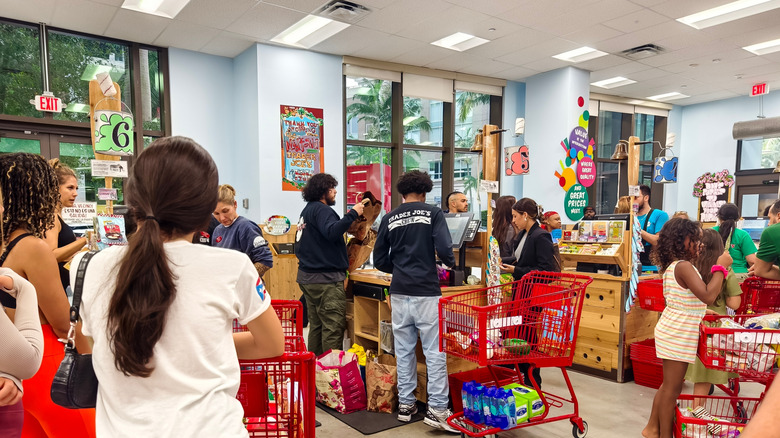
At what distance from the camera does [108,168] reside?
2916 mm

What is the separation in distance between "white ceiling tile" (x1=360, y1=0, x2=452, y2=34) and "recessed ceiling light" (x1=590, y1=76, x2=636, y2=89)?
4.70 meters

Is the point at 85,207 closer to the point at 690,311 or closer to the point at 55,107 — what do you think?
the point at 690,311

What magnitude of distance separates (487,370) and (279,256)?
13.2ft

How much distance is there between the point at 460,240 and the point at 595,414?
1573mm

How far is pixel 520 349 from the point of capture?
2783 mm

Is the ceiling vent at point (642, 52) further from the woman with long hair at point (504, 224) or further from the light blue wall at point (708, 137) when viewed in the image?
the light blue wall at point (708, 137)

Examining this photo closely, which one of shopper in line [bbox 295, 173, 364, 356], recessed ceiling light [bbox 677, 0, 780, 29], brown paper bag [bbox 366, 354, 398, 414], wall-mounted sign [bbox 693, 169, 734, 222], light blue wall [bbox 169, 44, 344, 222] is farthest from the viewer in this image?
wall-mounted sign [bbox 693, 169, 734, 222]

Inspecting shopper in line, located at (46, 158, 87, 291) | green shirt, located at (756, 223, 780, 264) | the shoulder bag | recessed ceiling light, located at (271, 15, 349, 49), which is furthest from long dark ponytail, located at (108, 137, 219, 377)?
recessed ceiling light, located at (271, 15, 349, 49)

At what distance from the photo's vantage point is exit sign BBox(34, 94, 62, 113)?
5.94 m

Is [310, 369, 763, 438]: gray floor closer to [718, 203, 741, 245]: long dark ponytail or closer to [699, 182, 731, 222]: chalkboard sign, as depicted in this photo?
[718, 203, 741, 245]: long dark ponytail

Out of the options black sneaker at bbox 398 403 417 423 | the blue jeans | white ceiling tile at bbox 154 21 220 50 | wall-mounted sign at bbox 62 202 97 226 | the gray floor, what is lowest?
the gray floor

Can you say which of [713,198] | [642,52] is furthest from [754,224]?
[642,52]

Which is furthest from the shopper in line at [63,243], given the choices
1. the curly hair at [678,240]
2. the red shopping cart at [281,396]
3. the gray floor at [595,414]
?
the curly hair at [678,240]

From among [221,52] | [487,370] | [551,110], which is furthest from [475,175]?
[487,370]
